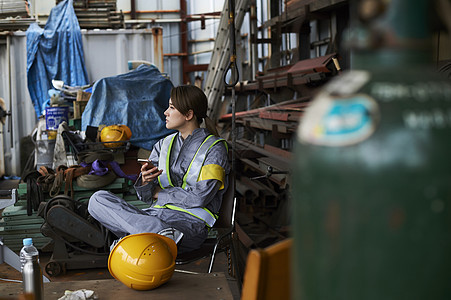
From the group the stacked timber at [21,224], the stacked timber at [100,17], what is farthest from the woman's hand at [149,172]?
the stacked timber at [100,17]

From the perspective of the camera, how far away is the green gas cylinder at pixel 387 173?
2.73 feet

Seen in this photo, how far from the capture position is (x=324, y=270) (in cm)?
91

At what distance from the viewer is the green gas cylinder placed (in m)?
0.83

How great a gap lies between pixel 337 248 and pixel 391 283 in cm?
10

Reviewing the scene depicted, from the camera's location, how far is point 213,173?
146 inches

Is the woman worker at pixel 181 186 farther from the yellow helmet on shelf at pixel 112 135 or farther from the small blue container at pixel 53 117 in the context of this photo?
the small blue container at pixel 53 117

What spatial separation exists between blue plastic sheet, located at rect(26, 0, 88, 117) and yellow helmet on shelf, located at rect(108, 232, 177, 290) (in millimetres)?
8055

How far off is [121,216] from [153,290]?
1472mm

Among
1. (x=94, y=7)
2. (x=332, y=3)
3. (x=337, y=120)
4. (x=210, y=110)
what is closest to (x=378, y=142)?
(x=337, y=120)

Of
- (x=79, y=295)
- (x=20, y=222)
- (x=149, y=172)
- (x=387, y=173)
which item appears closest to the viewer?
(x=387, y=173)

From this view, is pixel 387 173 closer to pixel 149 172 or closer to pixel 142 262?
pixel 142 262

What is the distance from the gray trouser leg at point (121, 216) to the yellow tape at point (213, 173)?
0.41 m

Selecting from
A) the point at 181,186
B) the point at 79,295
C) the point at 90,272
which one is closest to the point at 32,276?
the point at 79,295

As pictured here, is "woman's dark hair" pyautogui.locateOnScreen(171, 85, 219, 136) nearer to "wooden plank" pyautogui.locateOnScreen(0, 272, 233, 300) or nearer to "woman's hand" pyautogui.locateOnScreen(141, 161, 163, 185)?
"woman's hand" pyautogui.locateOnScreen(141, 161, 163, 185)
